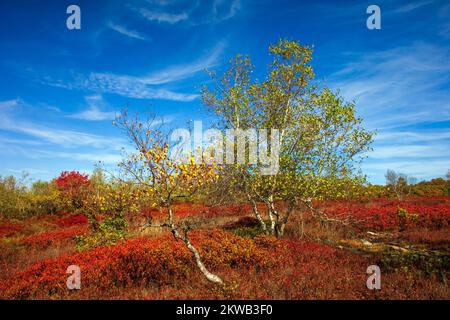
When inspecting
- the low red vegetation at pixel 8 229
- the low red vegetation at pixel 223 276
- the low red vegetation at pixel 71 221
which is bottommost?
the low red vegetation at pixel 71 221

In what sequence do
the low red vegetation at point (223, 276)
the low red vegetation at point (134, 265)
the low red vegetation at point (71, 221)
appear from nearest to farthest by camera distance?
the low red vegetation at point (223, 276)
the low red vegetation at point (134, 265)
the low red vegetation at point (71, 221)

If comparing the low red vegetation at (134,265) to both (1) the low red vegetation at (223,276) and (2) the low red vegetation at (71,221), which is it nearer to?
(1) the low red vegetation at (223,276)

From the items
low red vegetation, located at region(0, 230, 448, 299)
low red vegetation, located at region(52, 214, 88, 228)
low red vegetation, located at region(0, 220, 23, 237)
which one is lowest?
low red vegetation, located at region(52, 214, 88, 228)

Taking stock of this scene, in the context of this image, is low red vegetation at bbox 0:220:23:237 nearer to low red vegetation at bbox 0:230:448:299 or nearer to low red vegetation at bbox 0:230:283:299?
low red vegetation at bbox 0:230:283:299

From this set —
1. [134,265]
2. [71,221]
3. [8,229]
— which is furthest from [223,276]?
[71,221]

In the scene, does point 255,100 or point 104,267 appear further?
point 255,100

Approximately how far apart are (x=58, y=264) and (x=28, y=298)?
2.26m

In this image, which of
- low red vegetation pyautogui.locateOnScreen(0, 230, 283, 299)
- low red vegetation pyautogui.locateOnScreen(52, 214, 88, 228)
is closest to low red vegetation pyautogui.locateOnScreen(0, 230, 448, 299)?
low red vegetation pyautogui.locateOnScreen(0, 230, 283, 299)

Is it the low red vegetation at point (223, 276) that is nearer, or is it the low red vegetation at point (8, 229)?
the low red vegetation at point (223, 276)

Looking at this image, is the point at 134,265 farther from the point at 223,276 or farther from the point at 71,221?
the point at 71,221

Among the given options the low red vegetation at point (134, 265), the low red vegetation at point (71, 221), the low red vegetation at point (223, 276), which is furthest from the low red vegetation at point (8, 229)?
the low red vegetation at point (223, 276)
